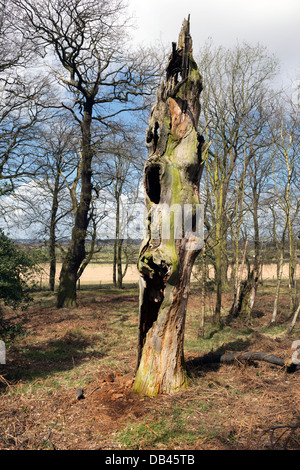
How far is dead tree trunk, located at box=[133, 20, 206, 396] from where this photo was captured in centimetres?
517

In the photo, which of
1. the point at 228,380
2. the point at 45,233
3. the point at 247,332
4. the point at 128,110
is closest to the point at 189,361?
the point at 228,380

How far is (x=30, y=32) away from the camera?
1362cm

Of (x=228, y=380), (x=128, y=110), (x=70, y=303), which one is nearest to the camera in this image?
(x=228, y=380)

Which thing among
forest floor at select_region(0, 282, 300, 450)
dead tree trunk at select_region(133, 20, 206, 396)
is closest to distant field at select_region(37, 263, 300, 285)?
forest floor at select_region(0, 282, 300, 450)

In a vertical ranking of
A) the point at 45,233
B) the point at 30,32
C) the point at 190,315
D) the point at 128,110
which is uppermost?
the point at 30,32

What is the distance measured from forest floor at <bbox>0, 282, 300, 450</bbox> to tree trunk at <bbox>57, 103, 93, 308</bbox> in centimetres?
584

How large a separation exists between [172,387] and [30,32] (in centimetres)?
1466

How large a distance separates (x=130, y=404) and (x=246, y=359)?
2.67 m

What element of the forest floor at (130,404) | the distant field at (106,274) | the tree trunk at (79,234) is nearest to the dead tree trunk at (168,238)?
the forest floor at (130,404)

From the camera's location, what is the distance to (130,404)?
4.93 metres

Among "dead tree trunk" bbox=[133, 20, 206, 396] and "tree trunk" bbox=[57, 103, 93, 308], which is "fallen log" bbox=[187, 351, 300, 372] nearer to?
"dead tree trunk" bbox=[133, 20, 206, 396]

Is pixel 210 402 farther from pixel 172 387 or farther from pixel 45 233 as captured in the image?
pixel 45 233

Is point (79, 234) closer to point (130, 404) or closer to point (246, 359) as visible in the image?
point (246, 359)

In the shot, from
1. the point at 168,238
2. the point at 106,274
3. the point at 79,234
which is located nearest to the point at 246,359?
the point at 168,238
